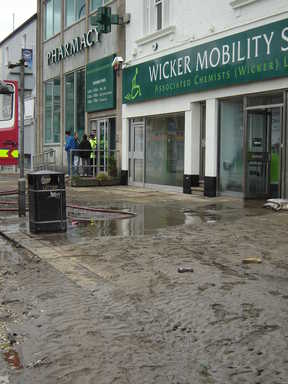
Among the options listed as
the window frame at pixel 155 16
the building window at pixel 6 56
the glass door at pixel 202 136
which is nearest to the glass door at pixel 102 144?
the window frame at pixel 155 16

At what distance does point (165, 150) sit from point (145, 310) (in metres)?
13.2

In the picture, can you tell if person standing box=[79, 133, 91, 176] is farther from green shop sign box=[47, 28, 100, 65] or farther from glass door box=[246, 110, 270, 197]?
glass door box=[246, 110, 270, 197]

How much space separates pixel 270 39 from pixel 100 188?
849cm

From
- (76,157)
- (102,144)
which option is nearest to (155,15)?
(102,144)

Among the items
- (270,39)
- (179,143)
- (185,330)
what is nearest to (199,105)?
(179,143)

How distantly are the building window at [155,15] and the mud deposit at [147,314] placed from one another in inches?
435

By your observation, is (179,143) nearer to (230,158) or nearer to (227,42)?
(230,158)

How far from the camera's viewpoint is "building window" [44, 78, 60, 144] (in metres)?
26.9

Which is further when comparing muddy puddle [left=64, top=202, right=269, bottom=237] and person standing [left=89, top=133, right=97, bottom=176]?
person standing [left=89, top=133, right=97, bottom=176]

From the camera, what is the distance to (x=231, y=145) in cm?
1512

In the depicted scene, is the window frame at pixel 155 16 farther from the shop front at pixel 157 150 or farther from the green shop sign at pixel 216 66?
the shop front at pixel 157 150

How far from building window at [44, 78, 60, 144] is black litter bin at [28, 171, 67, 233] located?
17.1 metres

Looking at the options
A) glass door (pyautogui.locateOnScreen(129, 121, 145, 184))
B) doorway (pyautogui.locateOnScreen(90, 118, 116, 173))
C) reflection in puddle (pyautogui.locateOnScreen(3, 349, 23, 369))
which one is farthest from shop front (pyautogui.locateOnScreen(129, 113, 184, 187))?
reflection in puddle (pyautogui.locateOnScreen(3, 349, 23, 369))

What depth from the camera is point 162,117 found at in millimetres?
18422
